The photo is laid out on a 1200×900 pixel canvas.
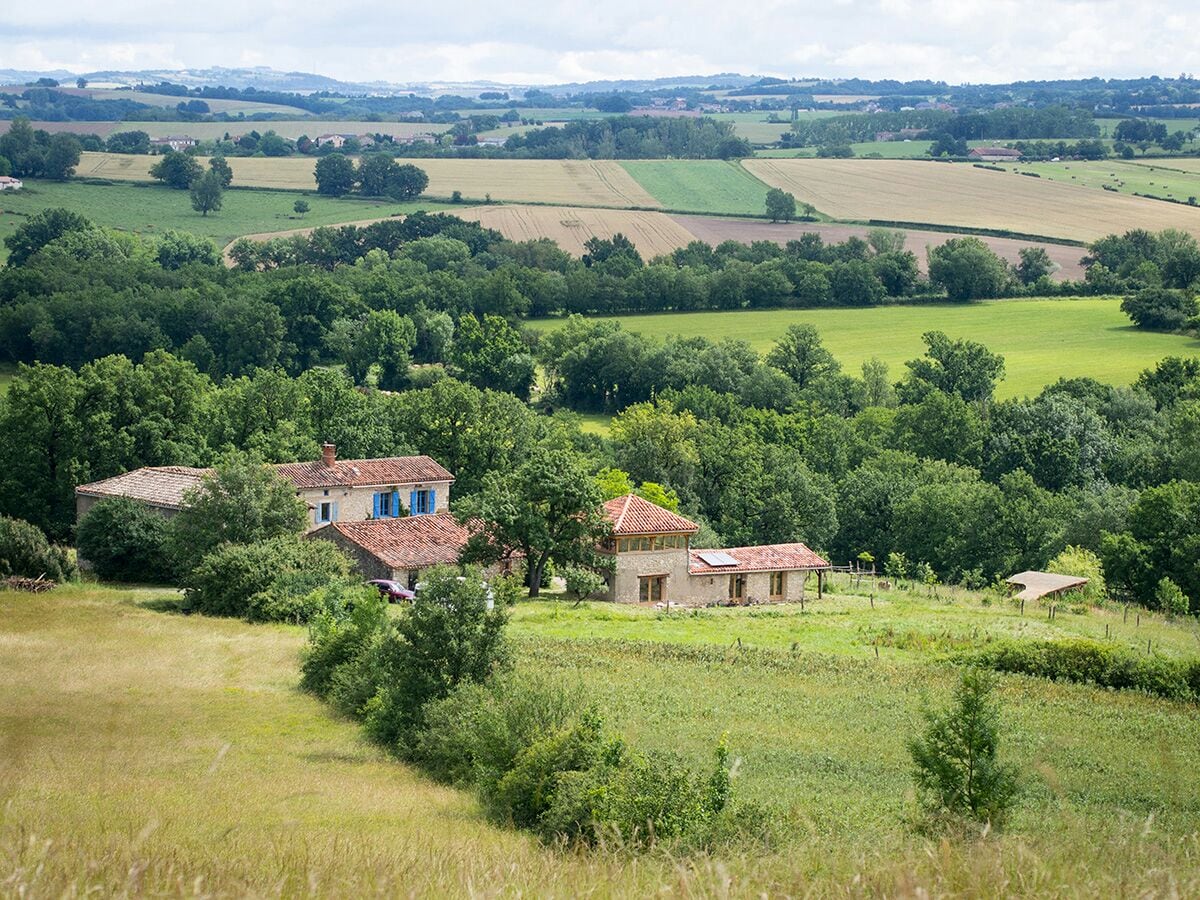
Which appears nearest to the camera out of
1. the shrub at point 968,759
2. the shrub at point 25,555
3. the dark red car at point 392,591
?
the shrub at point 968,759

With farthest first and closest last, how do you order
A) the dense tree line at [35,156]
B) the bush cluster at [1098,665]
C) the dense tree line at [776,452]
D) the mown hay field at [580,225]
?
1. the dense tree line at [35,156]
2. the mown hay field at [580,225]
3. the dense tree line at [776,452]
4. the bush cluster at [1098,665]

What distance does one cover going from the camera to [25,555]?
4684cm

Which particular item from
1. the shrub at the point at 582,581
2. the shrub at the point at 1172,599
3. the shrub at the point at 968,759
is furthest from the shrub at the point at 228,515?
the shrub at the point at 968,759

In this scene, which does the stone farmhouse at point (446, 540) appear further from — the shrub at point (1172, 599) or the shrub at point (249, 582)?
the shrub at point (1172, 599)

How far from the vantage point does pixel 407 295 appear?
370ft

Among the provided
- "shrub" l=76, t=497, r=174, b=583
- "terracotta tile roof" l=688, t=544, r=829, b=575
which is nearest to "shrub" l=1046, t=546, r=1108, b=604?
"terracotta tile roof" l=688, t=544, r=829, b=575

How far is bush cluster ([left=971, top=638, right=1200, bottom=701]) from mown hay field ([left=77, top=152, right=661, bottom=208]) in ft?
418

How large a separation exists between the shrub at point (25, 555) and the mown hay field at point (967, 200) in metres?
110

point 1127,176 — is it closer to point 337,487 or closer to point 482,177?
point 482,177

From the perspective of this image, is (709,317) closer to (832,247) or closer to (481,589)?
(832,247)

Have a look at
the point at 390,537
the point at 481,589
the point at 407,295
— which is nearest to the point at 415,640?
the point at 481,589

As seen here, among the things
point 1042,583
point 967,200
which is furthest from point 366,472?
point 967,200

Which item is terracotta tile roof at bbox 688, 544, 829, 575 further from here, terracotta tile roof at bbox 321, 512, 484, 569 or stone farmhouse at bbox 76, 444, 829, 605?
terracotta tile roof at bbox 321, 512, 484, 569

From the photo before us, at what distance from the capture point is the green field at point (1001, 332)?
100 metres
